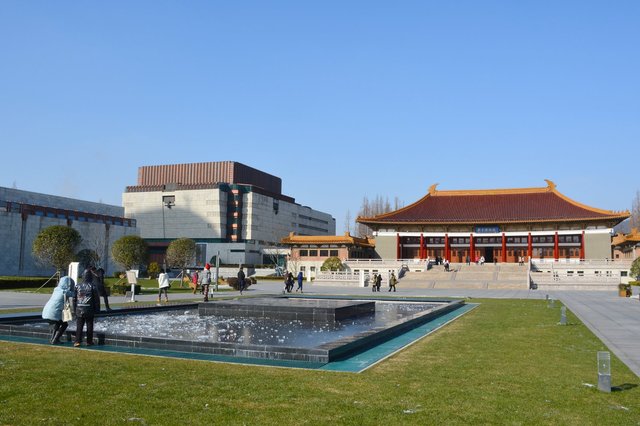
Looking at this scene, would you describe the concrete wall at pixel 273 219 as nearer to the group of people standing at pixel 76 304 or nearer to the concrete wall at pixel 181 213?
the concrete wall at pixel 181 213

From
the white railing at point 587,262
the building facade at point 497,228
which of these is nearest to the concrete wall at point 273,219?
the building facade at point 497,228

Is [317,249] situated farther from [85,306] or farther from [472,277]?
[85,306]

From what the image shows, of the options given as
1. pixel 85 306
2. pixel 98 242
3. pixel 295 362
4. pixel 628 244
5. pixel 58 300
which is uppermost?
pixel 628 244

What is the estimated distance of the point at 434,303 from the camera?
24.5 metres

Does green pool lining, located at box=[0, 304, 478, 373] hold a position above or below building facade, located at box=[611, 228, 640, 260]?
below

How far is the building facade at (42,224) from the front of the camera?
4528cm

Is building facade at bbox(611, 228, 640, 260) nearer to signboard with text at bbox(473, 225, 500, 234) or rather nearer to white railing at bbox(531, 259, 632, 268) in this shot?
white railing at bbox(531, 259, 632, 268)

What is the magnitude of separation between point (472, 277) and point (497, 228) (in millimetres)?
10654

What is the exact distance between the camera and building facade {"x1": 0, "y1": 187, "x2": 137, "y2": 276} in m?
45.3

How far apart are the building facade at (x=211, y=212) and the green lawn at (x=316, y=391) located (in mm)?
70119

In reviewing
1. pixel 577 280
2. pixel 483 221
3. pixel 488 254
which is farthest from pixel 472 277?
pixel 488 254

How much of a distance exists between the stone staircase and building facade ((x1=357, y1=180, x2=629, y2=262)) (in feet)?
21.2

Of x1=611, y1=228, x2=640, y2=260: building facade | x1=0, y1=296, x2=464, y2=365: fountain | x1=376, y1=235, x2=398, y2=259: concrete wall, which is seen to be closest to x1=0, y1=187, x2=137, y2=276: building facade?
x1=376, y1=235, x2=398, y2=259: concrete wall

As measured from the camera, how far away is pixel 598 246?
51.6m
